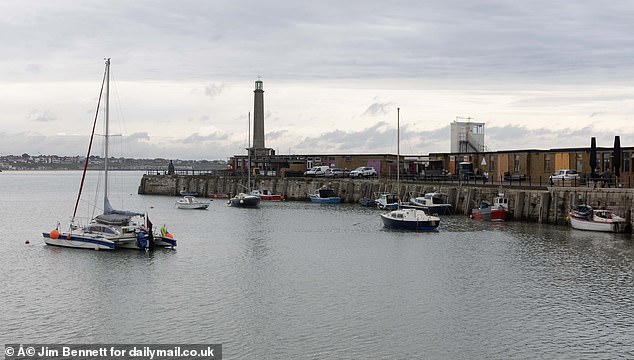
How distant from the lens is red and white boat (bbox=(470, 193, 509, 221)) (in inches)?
2464

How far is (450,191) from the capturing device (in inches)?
2881

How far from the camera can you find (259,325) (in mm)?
27344

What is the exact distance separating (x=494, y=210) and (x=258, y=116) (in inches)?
2808

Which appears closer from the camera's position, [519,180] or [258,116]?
[519,180]

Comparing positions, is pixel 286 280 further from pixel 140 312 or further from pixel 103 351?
pixel 103 351

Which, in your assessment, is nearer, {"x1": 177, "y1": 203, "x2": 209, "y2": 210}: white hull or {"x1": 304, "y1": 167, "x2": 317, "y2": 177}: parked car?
{"x1": 177, "y1": 203, "x2": 209, "y2": 210}: white hull

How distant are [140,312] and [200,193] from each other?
8543 centimetres

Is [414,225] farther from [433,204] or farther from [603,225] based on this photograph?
[603,225]

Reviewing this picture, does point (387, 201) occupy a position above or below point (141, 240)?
above

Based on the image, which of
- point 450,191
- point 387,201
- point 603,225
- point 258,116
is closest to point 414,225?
point 603,225

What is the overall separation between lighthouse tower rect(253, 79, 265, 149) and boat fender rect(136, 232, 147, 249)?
267 ft

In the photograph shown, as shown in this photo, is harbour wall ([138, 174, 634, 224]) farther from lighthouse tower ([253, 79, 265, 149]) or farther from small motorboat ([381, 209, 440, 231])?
lighthouse tower ([253, 79, 265, 149])

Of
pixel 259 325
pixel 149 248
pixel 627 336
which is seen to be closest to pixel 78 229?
pixel 149 248

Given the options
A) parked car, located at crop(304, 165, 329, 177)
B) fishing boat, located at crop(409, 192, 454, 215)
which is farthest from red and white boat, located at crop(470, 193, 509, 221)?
parked car, located at crop(304, 165, 329, 177)
